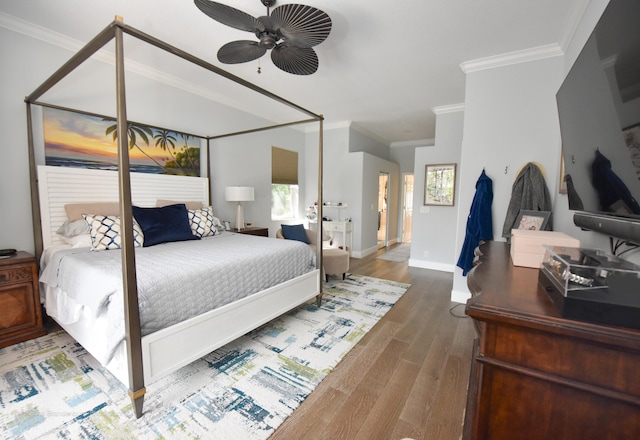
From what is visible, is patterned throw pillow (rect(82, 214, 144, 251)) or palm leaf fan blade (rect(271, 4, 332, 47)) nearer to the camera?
palm leaf fan blade (rect(271, 4, 332, 47))

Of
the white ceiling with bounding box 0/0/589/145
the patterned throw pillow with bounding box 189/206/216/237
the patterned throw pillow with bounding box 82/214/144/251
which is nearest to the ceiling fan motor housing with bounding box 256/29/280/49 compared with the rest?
the white ceiling with bounding box 0/0/589/145

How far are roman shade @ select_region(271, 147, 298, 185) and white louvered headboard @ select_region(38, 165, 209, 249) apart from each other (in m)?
2.09

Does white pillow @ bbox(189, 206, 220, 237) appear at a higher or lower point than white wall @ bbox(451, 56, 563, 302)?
lower

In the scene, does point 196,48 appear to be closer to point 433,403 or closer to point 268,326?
point 268,326

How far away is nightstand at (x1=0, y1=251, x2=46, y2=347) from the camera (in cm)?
216

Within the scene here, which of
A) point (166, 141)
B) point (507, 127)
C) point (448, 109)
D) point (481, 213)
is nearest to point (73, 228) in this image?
point (166, 141)

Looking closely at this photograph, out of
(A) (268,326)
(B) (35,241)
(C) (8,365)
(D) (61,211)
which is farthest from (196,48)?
(C) (8,365)

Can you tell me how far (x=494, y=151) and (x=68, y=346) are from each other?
446 centimetres

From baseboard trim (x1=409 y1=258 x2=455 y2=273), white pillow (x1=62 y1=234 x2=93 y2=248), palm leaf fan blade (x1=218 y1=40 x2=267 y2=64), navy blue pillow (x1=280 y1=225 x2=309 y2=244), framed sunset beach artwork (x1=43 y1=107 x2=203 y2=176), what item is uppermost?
palm leaf fan blade (x1=218 y1=40 x2=267 y2=64)

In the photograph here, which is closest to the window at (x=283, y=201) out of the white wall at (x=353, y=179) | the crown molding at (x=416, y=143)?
the white wall at (x=353, y=179)

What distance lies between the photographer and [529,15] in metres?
2.18

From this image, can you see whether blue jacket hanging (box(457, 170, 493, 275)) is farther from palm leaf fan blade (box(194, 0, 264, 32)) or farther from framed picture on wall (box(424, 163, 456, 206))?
palm leaf fan blade (box(194, 0, 264, 32))

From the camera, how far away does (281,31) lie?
198cm

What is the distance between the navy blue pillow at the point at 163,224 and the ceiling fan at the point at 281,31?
171 centimetres
